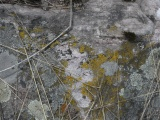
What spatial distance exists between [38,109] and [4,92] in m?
0.16

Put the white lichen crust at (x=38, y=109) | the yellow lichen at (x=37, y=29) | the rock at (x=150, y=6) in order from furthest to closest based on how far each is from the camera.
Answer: the rock at (x=150, y=6) < the yellow lichen at (x=37, y=29) < the white lichen crust at (x=38, y=109)

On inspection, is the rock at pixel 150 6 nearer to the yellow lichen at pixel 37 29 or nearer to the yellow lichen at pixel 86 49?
the yellow lichen at pixel 86 49

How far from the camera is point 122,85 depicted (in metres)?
1.57

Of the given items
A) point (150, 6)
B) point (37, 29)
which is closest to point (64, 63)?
point (37, 29)

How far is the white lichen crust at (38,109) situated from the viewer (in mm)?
1494

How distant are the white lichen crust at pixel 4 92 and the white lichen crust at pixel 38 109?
103 millimetres

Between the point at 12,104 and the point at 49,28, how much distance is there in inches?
15.3

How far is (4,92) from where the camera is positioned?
4.93 ft

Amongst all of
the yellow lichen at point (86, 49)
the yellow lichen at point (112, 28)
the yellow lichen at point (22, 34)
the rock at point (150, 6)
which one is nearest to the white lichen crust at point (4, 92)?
the yellow lichen at point (22, 34)

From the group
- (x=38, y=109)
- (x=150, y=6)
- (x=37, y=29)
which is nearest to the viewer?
(x=38, y=109)

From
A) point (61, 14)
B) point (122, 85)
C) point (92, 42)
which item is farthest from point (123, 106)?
point (61, 14)

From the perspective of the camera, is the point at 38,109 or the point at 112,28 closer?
the point at 38,109

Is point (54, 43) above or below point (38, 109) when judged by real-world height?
above

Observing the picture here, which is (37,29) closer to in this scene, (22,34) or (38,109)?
(22,34)
